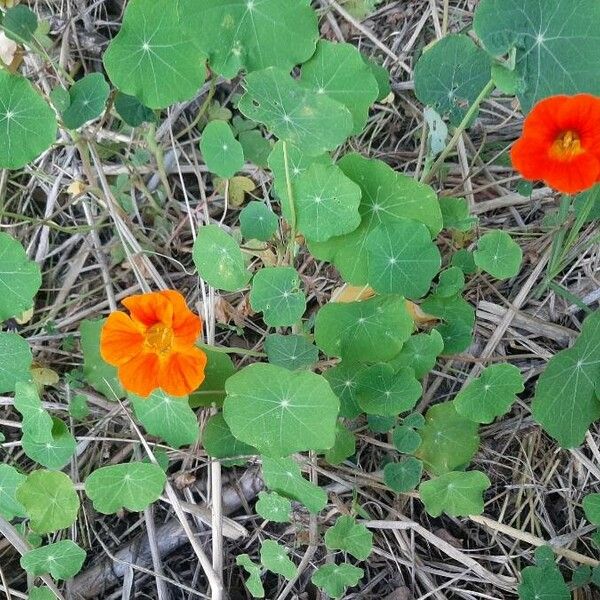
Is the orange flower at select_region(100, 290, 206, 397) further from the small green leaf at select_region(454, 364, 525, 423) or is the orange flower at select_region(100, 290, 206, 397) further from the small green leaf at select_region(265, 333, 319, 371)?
the small green leaf at select_region(454, 364, 525, 423)

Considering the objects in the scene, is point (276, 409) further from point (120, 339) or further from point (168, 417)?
point (120, 339)

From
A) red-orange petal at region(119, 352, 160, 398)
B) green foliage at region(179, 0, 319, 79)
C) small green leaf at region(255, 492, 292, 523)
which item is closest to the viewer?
red-orange petal at region(119, 352, 160, 398)

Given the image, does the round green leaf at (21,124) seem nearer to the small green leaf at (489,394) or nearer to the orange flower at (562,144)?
the orange flower at (562,144)

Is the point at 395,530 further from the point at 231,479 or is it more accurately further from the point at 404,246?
the point at 404,246

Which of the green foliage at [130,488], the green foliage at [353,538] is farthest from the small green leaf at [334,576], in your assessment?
the green foliage at [130,488]

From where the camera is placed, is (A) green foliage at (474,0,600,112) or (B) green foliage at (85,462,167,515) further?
(B) green foliage at (85,462,167,515)

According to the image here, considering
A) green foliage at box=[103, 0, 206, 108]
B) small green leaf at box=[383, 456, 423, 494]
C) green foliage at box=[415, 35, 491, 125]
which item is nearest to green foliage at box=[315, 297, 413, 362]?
small green leaf at box=[383, 456, 423, 494]

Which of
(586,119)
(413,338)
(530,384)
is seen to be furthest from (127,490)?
(586,119)

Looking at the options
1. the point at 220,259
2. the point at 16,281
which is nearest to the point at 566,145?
the point at 220,259
